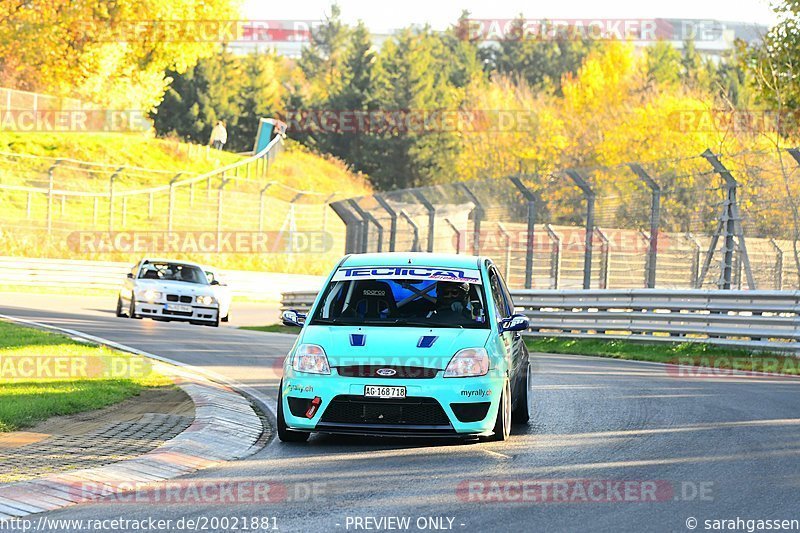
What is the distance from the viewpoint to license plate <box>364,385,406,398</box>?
8.68 m

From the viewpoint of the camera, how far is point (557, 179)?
22.0 m

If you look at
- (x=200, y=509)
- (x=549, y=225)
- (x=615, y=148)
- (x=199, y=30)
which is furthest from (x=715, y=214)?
(x=615, y=148)

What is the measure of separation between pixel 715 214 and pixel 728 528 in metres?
→ 13.3

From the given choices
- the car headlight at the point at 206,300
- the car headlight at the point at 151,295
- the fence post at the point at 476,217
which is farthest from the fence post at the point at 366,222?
the car headlight at the point at 151,295

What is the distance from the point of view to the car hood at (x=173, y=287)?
79.2 feet

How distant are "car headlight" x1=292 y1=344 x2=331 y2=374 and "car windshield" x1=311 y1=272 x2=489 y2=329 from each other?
23.2 inches

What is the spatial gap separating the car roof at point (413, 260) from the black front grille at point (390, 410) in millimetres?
1907

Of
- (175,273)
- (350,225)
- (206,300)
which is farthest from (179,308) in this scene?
(350,225)

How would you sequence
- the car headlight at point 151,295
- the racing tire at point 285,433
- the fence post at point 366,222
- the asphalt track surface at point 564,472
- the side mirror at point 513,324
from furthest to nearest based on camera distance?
the fence post at point 366,222 < the car headlight at point 151,295 < the side mirror at point 513,324 < the racing tire at point 285,433 < the asphalt track surface at point 564,472

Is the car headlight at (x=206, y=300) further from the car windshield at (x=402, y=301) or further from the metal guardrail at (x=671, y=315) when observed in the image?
the car windshield at (x=402, y=301)

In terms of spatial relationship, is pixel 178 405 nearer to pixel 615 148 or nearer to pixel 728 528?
pixel 728 528

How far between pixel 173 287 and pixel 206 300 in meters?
0.72

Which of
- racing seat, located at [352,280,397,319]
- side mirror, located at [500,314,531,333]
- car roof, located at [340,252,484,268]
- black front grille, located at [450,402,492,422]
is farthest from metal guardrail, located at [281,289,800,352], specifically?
black front grille, located at [450,402,492,422]

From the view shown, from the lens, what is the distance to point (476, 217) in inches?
936
